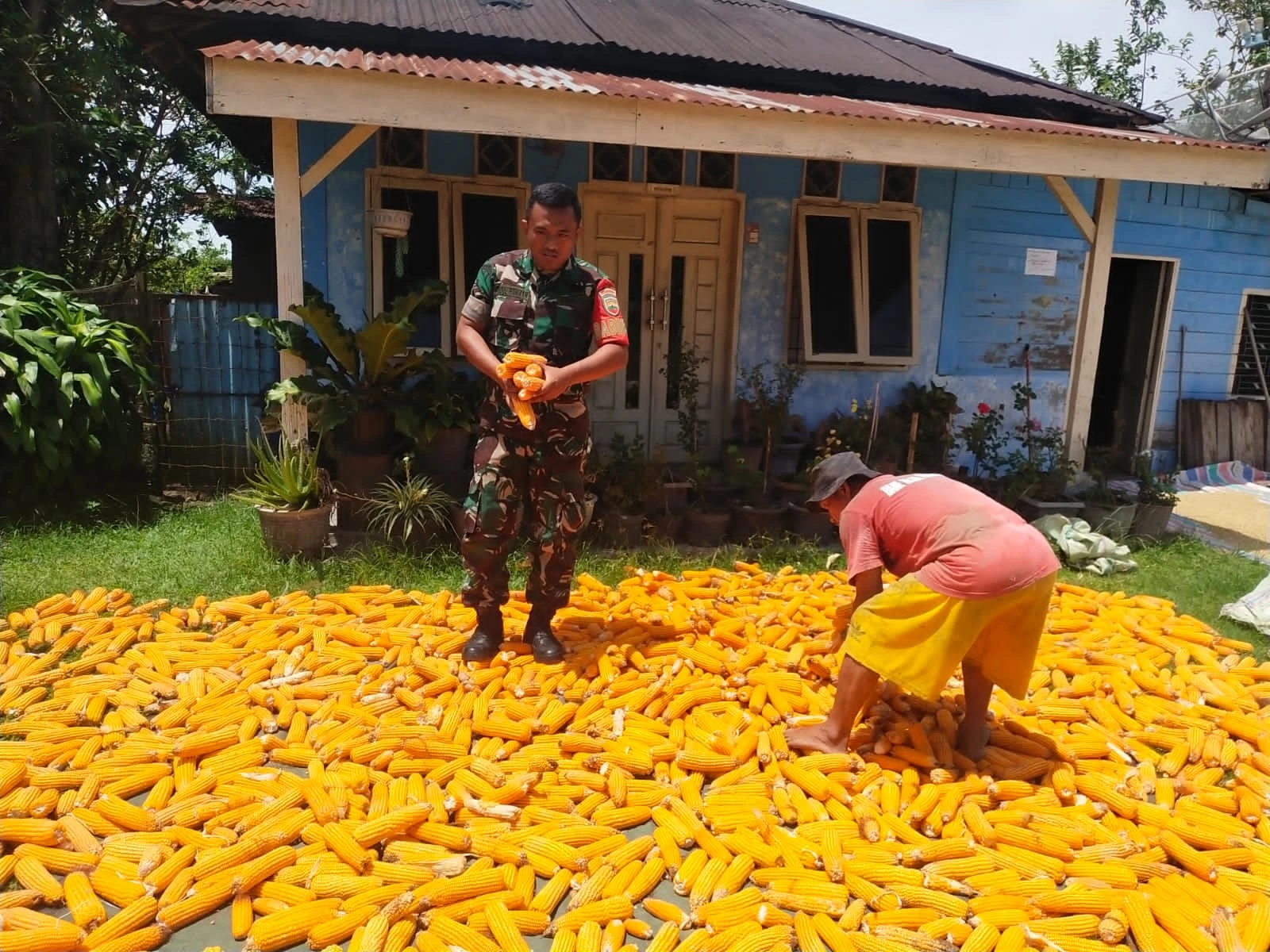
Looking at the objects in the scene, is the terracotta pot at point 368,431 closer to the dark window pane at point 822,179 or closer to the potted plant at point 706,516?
the potted plant at point 706,516

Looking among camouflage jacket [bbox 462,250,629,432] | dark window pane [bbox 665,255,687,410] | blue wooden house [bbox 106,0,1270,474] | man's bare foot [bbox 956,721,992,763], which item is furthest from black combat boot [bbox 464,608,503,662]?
dark window pane [bbox 665,255,687,410]

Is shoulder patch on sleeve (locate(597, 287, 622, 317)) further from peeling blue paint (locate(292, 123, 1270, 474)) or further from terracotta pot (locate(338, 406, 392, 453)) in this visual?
peeling blue paint (locate(292, 123, 1270, 474))

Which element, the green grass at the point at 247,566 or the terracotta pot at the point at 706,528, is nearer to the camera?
the green grass at the point at 247,566

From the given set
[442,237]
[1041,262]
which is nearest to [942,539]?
→ [442,237]

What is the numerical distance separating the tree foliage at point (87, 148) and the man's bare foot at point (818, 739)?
998cm

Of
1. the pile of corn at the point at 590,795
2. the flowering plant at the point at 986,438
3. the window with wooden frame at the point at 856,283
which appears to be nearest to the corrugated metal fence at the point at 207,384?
the pile of corn at the point at 590,795

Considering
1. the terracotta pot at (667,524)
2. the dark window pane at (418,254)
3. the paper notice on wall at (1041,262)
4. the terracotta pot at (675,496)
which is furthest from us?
the paper notice on wall at (1041,262)

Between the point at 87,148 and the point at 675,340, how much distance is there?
8.39m

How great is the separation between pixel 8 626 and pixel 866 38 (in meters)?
9.78

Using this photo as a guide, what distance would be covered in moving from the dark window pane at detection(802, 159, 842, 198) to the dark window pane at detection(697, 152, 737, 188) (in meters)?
0.73

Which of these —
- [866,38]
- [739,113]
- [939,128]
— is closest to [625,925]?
[739,113]

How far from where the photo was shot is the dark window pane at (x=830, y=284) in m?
8.12

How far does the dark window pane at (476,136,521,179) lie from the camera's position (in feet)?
23.7

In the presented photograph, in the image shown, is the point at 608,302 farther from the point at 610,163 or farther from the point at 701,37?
the point at 701,37
